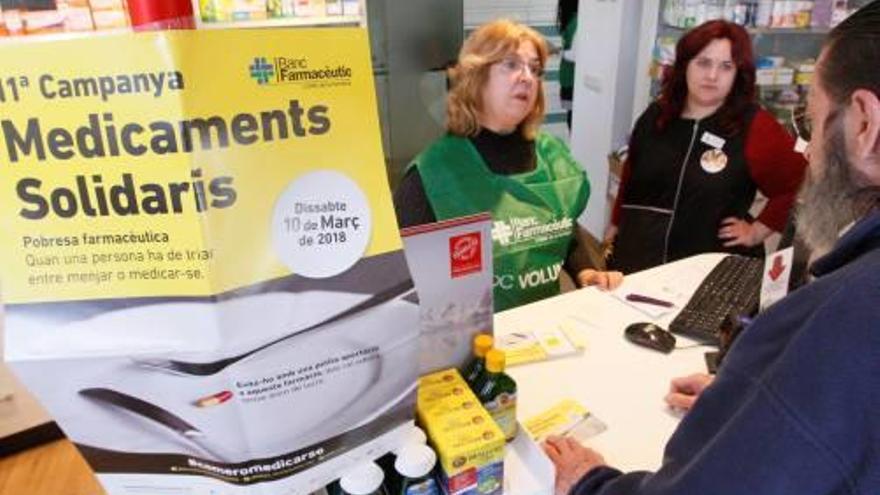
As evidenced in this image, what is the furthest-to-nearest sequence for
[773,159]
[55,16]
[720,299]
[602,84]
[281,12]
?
[602,84], [281,12], [773,159], [55,16], [720,299]

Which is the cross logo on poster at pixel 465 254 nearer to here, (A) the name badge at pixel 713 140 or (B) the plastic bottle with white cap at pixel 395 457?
(B) the plastic bottle with white cap at pixel 395 457

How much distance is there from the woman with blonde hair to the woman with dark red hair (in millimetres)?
618

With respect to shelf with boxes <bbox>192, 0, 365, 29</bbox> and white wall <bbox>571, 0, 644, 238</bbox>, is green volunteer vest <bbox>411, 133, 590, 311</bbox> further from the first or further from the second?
white wall <bbox>571, 0, 644, 238</bbox>

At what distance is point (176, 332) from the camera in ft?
1.92

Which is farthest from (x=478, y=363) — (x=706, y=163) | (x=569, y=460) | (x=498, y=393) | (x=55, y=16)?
(x=55, y=16)

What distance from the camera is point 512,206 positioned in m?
1.63

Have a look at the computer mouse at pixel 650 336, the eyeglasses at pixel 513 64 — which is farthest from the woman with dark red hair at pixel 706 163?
the computer mouse at pixel 650 336

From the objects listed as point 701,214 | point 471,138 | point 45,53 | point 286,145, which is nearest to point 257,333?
point 286,145

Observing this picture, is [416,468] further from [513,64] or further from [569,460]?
[513,64]

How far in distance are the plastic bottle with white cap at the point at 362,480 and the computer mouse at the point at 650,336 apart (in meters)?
0.85

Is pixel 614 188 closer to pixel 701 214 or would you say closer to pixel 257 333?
pixel 701 214

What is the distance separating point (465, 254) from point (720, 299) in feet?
2.94

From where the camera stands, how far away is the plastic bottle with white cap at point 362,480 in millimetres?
711

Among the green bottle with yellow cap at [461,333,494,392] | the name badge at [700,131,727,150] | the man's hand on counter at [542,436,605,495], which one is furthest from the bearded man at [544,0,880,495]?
the name badge at [700,131,727,150]
